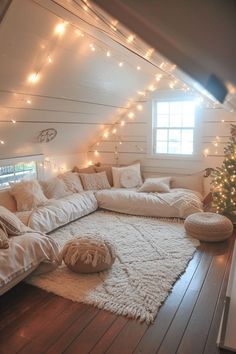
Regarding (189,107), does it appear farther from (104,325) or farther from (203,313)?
(104,325)

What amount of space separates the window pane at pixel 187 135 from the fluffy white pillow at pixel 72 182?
203 cm

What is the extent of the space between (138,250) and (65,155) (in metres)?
2.64

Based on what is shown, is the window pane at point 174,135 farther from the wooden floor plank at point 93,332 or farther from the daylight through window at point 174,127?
the wooden floor plank at point 93,332

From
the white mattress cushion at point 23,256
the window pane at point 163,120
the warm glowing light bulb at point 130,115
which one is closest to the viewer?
the white mattress cushion at point 23,256

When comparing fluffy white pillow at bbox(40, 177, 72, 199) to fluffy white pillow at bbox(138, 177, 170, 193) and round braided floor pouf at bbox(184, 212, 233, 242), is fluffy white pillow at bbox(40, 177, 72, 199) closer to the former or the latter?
fluffy white pillow at bbox(138, 177, 170, 193)

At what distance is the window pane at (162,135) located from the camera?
5.28m

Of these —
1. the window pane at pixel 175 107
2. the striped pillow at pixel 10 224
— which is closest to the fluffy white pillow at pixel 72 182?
the striped pillow at pixel 10 224

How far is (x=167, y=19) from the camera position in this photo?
39 cm

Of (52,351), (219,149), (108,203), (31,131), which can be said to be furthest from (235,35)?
(219,149)

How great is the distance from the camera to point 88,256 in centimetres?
258

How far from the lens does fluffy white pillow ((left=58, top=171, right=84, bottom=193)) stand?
4.68 meters

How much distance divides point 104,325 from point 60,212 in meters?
2.02

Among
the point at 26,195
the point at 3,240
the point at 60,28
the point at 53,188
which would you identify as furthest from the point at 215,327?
the point at 53,188

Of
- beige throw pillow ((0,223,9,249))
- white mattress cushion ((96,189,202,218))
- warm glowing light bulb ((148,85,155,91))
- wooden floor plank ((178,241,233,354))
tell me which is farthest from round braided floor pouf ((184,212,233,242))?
warm glowing light bulb ((148,85,155,91))
